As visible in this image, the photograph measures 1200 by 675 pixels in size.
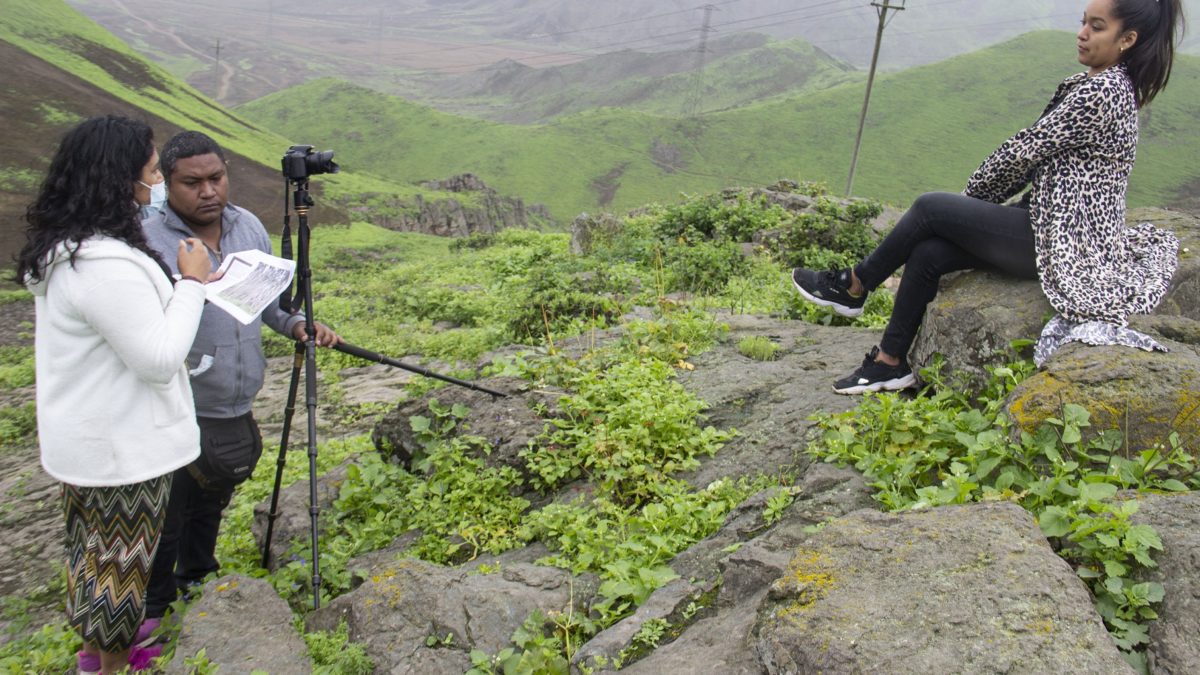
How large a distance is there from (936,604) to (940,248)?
3.09m

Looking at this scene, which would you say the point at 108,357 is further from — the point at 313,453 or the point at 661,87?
the point at 661,87

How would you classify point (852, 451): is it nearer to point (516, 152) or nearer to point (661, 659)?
point (661, 659)

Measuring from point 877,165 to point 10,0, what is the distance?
71.9 m

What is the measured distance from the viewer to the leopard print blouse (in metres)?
4.54

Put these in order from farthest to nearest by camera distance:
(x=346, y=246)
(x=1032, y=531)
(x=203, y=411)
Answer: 1. (x=346, y=246)
2. (x=203, y=411)
3. (x=1032, y=531)

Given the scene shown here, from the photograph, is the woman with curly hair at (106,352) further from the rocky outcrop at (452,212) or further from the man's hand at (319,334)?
the rocky outcrop at (452,212)

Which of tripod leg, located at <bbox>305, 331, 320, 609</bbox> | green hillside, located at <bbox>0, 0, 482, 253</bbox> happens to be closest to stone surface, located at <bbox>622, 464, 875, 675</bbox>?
tripod leg, located at <bbox>305, 331, 320, 609</bbox>

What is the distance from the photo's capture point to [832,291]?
587 cm

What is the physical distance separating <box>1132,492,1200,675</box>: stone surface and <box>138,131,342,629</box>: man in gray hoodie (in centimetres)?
429

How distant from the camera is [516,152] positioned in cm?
8669

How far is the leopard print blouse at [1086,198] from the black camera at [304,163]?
167 inches

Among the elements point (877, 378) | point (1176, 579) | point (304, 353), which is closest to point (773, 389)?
point (877, 378)

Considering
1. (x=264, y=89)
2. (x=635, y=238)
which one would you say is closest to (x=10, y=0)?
(x=635, y=238)

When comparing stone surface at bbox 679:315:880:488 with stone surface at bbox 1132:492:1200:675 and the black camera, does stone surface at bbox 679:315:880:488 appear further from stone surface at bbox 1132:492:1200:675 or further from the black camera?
the black camera
